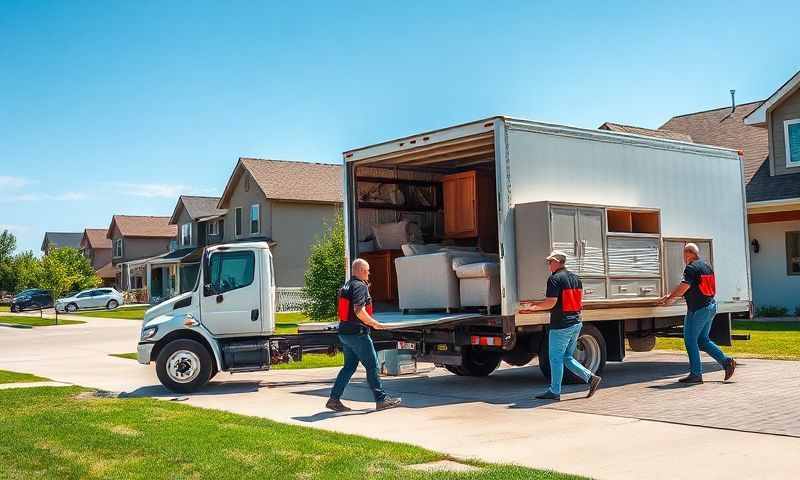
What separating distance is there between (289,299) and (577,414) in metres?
35.9

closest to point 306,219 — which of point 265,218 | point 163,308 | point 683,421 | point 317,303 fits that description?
point 265,218

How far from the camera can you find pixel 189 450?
827 centimetres

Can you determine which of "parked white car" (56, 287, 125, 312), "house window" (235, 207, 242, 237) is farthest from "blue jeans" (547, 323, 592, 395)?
"parked white car" (56, 287, 125, 312)

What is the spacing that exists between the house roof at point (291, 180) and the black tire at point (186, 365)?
33810mm

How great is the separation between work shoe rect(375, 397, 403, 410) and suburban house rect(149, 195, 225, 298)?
→ 1718 inches

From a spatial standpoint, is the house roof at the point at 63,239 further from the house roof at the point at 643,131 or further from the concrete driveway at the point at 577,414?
the concrete driveway at the point at 577,414

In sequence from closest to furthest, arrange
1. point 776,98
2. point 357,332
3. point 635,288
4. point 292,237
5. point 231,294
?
point 357,332 < point 635,288 < point 231,294 < point 776,98 < point 292,237

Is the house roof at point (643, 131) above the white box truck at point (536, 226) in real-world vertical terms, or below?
above

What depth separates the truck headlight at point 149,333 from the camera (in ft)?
45.0

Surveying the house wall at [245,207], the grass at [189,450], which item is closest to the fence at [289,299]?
the house wall at [245,207]

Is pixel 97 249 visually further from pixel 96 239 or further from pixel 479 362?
pixel 479 362

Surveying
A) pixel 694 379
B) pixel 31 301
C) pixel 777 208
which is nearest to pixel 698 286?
pixel 694 379

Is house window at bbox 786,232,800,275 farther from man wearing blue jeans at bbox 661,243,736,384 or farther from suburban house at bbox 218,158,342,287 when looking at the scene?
suburban house at bbox 218,158,342,287

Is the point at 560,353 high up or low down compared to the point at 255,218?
down
